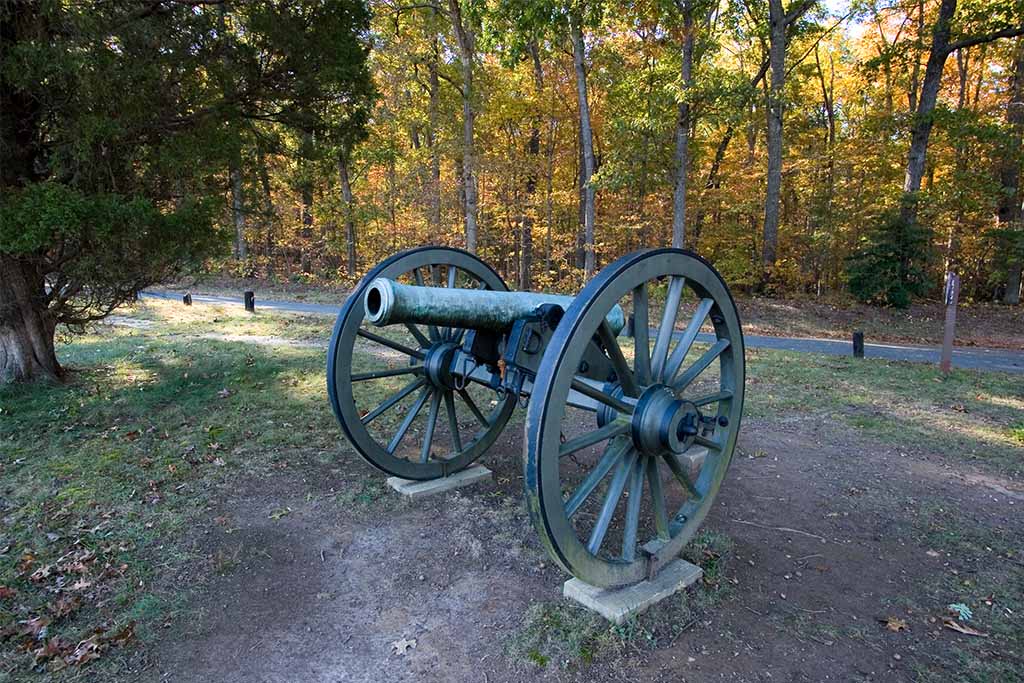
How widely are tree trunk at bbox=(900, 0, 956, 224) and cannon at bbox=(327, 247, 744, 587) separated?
1371 cm

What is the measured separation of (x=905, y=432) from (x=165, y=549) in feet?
20.7

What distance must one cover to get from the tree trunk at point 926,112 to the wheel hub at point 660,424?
1475 centimetres

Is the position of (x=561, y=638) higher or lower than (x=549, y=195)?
lower

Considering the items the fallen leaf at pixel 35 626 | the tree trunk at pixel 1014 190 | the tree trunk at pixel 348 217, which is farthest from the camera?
the tree trunk at pixel 348 217

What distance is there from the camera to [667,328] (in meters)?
3.05

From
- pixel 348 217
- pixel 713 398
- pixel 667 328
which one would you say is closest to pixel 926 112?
pixel 713 398

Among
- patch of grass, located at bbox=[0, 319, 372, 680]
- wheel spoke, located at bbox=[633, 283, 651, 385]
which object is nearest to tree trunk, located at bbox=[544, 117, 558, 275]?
patch of grass, located at bbox=[0, 319, 372, 680]

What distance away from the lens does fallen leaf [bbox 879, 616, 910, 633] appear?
9.74ft

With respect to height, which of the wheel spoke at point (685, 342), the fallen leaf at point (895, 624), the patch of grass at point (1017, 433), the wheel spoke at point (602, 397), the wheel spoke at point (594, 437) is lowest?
the fallen leaf at point (895, 624)

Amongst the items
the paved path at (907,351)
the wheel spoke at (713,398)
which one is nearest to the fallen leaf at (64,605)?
the wheel spoke at (713,398)

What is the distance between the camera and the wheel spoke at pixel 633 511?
9.75ft

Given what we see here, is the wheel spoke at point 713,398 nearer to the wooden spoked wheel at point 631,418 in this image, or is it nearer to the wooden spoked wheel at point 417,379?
the wooden spoked wheel at point 631,418

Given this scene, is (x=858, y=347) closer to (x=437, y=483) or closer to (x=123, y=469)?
(x=437, y=483)

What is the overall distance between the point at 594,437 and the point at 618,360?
1.24ft
